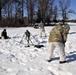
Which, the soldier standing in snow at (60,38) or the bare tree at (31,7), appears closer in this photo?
the soldier standing in snow at (60,38)

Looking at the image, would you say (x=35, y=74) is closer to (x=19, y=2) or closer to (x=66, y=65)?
(x=66, y=65)

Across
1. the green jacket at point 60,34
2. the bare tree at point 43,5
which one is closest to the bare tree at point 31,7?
the bare tree at point 43,5

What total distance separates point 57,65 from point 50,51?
2.79ft

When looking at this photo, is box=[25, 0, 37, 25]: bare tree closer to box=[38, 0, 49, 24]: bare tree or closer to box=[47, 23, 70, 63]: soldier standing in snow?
box=[38, 0, 49, 24]: bare tree

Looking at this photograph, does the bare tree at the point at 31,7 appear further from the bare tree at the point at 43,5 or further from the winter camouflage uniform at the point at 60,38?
the winter camouflage uniform at the point at 60,38

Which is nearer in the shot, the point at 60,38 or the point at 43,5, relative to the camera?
the point at 60,38

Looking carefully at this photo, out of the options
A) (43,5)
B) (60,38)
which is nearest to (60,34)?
(60,38)

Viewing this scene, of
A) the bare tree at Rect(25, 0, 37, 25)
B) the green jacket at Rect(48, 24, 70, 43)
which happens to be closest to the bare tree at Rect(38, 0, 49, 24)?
the bare tree at Rect(25, 0, 37, 25)

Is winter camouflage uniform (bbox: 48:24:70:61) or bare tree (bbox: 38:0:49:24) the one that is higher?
bare tree (bbox: 38:0:49:24)

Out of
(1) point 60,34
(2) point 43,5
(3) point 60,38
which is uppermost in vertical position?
(2) point 43,5

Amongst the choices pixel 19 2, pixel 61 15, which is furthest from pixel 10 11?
pixel 61 15

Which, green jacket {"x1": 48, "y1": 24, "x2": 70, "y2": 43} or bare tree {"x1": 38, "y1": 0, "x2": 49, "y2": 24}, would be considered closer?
green jacket {"x1": 48, "y1": 24, "x2": 70, "y2": 43}

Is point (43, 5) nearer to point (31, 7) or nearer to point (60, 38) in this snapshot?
point (31, 7)

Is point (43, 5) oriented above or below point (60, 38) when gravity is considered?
above
